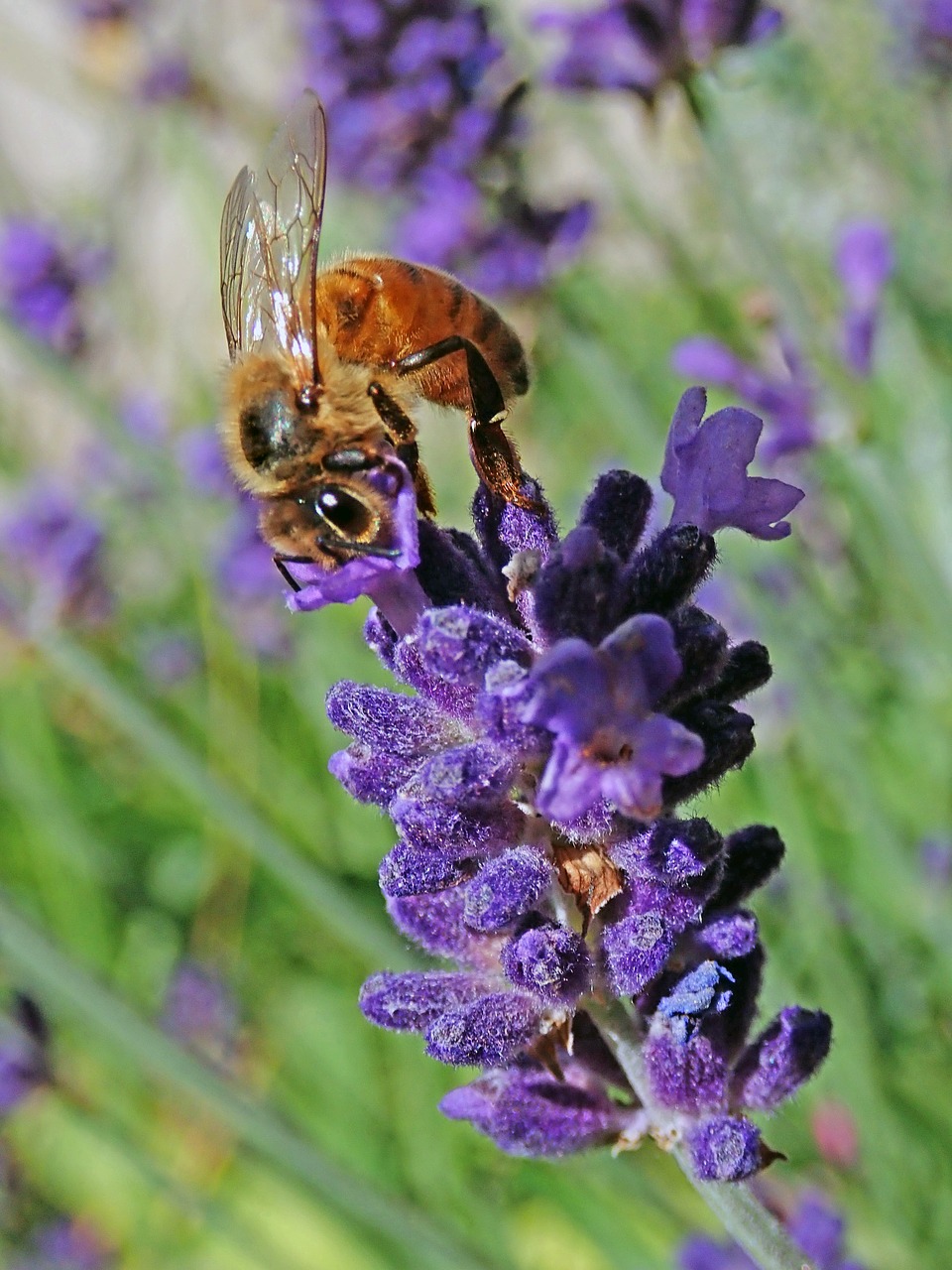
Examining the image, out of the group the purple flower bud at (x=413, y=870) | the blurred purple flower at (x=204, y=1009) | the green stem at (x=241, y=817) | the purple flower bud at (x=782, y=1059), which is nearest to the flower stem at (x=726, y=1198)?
the purple flower bud at (x=782, y=1059)

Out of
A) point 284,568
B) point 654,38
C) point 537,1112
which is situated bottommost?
point 537,1112

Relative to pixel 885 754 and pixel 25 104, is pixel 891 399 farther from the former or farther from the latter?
pixel 25 104

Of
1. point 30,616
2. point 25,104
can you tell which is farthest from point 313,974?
point 25,104

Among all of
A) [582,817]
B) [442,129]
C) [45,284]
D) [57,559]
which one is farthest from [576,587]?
[45,284]

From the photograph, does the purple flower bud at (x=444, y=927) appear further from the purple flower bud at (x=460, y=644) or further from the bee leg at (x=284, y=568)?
the bee leg at (x=284, y=568)

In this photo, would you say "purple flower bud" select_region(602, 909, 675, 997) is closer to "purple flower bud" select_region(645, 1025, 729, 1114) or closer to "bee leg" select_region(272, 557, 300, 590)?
"purple flower bud" select_region(645, 1025, 729, 1114)

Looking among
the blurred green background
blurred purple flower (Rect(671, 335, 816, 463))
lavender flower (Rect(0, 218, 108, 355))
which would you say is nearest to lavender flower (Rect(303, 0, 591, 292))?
the blurred green background

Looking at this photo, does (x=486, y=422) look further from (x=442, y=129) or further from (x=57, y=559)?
(x=57, y=559)
